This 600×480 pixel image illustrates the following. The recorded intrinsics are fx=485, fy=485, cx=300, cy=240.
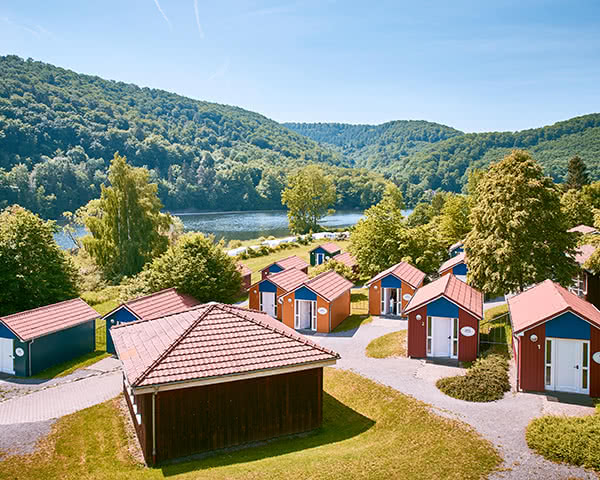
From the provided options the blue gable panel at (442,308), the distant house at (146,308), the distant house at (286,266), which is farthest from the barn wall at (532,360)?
the distant house at (286,266)

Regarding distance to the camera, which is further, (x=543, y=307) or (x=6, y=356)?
(x=6, y=356)

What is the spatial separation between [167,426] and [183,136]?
7383 inches

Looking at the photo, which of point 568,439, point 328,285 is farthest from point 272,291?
point 568,439

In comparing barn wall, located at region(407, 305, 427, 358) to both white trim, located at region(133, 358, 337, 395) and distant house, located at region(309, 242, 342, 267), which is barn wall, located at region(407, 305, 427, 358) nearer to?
white trim, located at region(133, 358, 337, 395)

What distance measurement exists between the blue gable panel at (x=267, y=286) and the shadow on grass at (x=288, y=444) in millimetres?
13635

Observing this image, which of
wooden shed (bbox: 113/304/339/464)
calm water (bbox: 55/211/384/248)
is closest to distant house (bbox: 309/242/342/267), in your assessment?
calm water (bbox: 55/211/384/248)

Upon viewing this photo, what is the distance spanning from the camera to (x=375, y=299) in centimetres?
2889

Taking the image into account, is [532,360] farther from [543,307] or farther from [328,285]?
[328,285]

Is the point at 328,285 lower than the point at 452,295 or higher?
lower

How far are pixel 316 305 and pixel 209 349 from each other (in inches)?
525

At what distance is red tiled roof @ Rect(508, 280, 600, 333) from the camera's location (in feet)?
A: 52.4

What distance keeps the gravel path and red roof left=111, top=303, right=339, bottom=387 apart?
4.36m

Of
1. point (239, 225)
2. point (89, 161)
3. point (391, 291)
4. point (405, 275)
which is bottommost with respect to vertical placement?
point (391, 291)

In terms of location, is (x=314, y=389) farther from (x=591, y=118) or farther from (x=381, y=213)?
(x=591, y=118)
